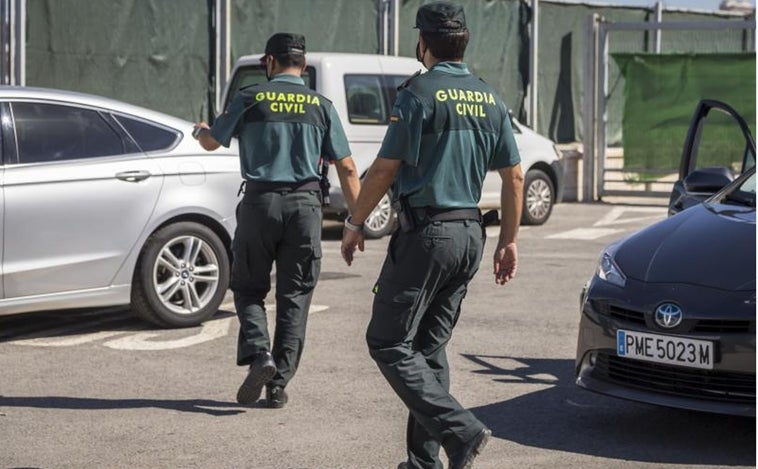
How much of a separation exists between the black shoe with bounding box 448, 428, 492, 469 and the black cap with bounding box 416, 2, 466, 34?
1.43 meters

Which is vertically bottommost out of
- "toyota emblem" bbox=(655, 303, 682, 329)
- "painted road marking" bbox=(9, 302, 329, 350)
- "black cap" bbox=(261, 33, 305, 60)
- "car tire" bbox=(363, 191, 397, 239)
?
"car tire" bbox=(363, 191, 397, 239)

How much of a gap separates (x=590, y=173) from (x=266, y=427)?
13.9m

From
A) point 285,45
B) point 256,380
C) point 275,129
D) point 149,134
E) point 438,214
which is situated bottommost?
point 256,380

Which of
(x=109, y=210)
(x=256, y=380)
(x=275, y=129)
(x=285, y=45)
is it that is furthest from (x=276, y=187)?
(x=109, y=210)

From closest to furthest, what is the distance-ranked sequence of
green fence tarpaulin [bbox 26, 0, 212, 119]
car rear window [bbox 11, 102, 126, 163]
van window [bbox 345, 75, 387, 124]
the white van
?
car rear window [bbox 11, 102, 126, 163] → the white van → van window [bbox 345, 75, 387, 124] → green fence tarpaulin [bbox 26, 0, 212, 119]

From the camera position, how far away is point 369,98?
1495cm

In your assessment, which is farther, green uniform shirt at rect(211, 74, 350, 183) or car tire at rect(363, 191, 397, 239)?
car tire at rect(363, 191, 397, 239)

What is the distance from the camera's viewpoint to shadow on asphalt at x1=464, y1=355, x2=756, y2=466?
626cm

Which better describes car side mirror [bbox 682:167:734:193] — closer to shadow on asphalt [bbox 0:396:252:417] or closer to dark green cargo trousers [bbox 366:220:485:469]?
shadow on asphalt [bbox 0:396:252:417]

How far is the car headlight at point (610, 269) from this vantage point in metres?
6.64

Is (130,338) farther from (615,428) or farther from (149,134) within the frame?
(615,428)

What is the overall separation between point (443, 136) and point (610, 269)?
1.72 metres

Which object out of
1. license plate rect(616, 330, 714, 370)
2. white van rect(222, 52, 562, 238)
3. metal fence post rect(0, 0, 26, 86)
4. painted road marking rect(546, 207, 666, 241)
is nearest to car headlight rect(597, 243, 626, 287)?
license plate rect(616, 330, 714, 370)

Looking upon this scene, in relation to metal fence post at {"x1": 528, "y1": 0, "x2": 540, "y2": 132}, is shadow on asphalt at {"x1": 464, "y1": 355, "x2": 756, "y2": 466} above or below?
below
